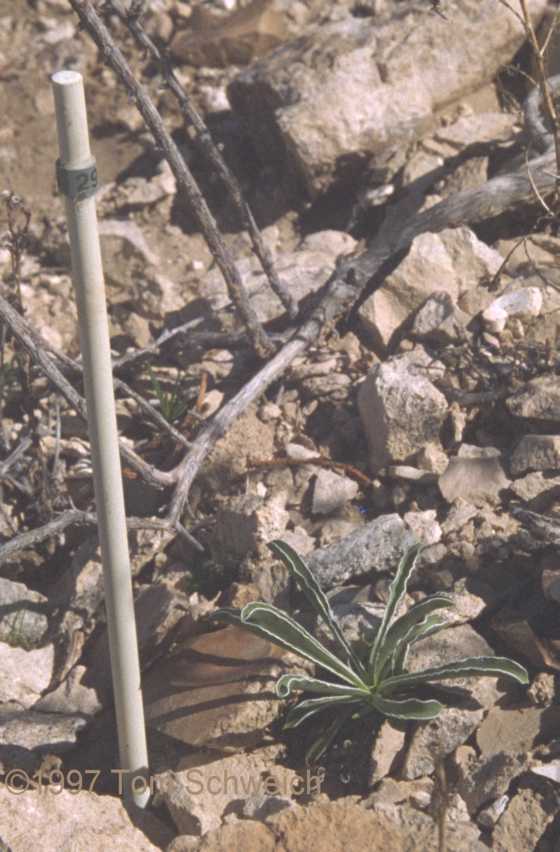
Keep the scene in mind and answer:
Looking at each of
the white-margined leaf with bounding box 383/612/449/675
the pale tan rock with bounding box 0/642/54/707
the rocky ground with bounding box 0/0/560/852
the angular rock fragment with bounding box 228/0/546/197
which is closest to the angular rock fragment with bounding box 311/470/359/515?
the rocky ground with bounding box 0/0/560/852

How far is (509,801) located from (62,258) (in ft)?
9.74

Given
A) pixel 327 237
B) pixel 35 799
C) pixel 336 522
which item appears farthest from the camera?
pixel 327 237

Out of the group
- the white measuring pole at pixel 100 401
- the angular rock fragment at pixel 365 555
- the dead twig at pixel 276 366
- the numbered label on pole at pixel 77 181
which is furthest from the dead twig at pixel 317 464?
the numbered label on pole at pixel 77 181

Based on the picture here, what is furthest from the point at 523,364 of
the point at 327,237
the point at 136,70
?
the point at 136,70

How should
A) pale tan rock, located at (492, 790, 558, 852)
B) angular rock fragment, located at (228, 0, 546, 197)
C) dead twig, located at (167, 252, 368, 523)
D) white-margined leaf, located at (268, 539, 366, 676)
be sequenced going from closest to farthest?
pale tan rock, located at (492, 790, 558, 852) < white-margined leaf, located at (268, 539, 366, 676) < dead twig, located at (167, 252, 368, 523) < angular rock fragment, located at (228, 0, 546, 197)

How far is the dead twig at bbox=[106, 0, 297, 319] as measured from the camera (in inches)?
137

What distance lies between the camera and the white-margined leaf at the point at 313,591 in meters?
2.82

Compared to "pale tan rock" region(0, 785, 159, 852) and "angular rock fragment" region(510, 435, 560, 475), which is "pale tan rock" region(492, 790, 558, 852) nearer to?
"pale tan rock" region(0, 785, 159, 852)

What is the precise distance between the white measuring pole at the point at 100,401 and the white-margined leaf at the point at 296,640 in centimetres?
39

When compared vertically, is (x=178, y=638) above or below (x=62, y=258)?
below


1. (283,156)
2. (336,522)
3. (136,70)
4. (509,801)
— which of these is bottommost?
(509,801)

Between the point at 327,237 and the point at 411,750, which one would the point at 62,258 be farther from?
the point at 411,750

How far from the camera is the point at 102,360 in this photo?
7.07 ft

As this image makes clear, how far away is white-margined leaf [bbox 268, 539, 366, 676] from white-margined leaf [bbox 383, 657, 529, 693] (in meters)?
0.14
